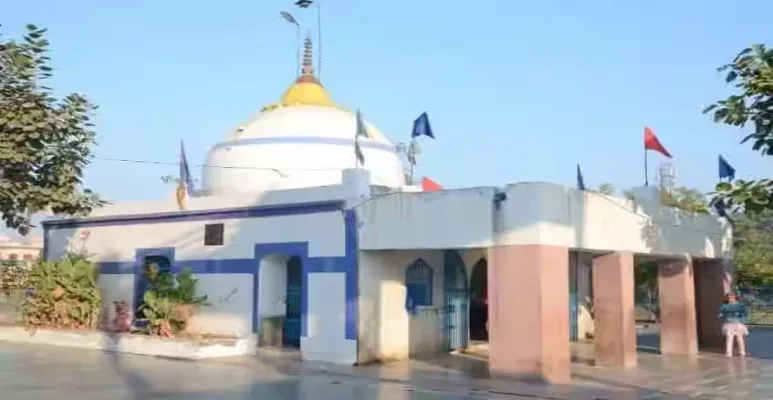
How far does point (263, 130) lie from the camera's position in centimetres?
2086

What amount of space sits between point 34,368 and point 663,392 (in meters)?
10.6

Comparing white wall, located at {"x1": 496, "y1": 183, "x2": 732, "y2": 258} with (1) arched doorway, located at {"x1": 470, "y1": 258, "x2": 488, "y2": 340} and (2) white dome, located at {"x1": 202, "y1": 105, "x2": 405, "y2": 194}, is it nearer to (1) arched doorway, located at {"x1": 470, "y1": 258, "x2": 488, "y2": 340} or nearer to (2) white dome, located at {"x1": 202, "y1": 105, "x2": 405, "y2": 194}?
(1) arched doorway, located at {"x1": 470, "y1": 258, "x2": 488, "y2": 340}

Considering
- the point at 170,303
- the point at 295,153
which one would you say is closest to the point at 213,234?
the point at 170,303

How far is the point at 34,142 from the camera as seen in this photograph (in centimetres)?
685

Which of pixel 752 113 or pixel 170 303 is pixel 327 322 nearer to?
pixel 170 303

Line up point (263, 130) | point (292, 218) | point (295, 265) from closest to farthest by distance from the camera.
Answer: point (292, 218) → point (295, 265) → point (263, 130)

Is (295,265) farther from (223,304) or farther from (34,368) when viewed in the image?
(34,368)

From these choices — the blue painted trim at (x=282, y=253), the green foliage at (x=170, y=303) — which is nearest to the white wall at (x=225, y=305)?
the blue painted trim at (x=282, y=253)

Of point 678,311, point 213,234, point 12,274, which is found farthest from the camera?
point 12,274

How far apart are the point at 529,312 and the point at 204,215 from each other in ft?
27.0

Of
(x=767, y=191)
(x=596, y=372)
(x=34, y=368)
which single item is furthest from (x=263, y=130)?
(x=767, y=191)

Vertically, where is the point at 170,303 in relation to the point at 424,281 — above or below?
below

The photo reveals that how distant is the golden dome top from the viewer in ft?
72.8

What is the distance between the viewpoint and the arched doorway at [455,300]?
59.1 feet
